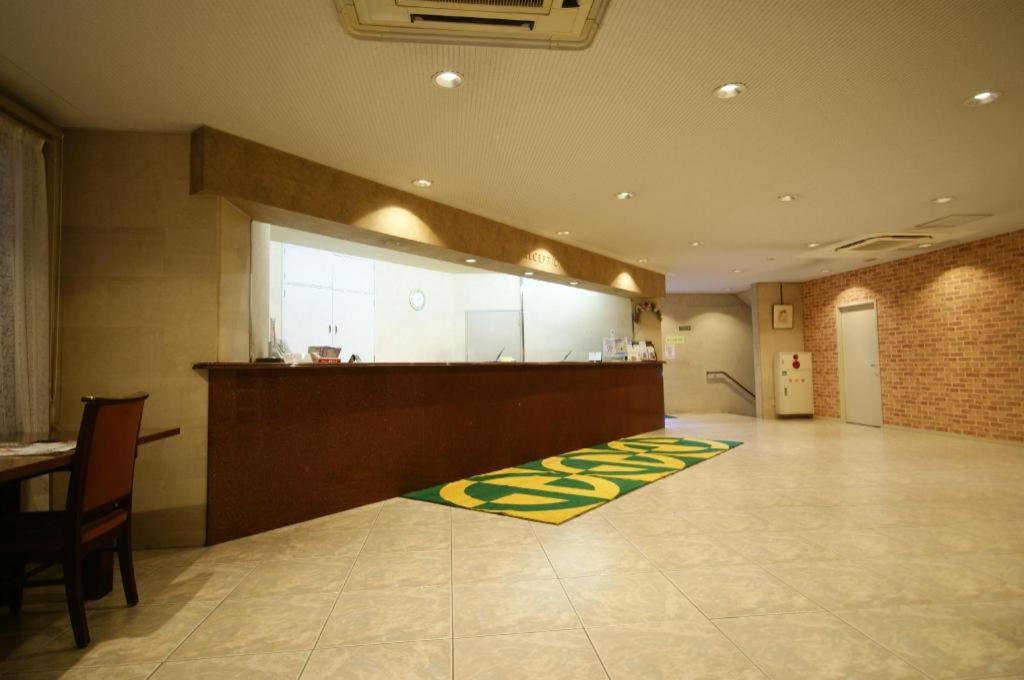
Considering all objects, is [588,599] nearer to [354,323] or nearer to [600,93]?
[600,93]

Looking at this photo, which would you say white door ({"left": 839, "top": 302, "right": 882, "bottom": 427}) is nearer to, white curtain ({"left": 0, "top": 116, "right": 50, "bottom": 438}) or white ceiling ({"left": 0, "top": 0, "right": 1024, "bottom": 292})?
white ceiling ({"left": 0, "top": 0, "right": 1024, "bottom": 292})

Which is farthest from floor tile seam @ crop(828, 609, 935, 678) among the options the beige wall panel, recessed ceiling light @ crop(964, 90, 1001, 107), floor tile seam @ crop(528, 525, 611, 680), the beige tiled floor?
the beige wall panel

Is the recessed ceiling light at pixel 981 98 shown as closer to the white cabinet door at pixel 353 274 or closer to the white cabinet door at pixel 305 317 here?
the white cabinet door at pixel 353 274

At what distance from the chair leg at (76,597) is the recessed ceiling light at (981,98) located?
17.4 ft

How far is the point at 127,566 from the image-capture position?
2.33 m

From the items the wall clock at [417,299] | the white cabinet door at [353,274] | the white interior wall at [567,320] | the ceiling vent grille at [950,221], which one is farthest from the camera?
the white interior wall at [567,320]

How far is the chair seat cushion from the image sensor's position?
74.2 inches

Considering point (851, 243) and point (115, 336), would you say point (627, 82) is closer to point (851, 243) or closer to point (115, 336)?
point (115, 336)

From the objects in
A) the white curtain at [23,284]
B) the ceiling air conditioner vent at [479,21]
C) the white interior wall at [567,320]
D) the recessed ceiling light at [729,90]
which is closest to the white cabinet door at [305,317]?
the white interior wall at [567,320]

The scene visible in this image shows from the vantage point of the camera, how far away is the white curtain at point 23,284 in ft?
9.49

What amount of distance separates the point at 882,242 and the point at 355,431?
23.5ft

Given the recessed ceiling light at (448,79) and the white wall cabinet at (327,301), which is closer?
the recessed ceiling light at (448,79)

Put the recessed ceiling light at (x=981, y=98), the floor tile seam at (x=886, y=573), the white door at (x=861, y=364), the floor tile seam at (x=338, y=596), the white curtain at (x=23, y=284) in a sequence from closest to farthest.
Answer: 1. the floor tile seam at (x=338, y=596)
2. the floor tile seam at (x=886, y=573)
3. the white curtain at (x=23, y=284)
4. the recessed ceiling light at (x=981, y=98)
5. the white door at (x=861, y=364)

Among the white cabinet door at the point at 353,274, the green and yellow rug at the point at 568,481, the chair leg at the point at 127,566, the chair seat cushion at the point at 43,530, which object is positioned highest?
the white cabinet door at the point at 353,274
